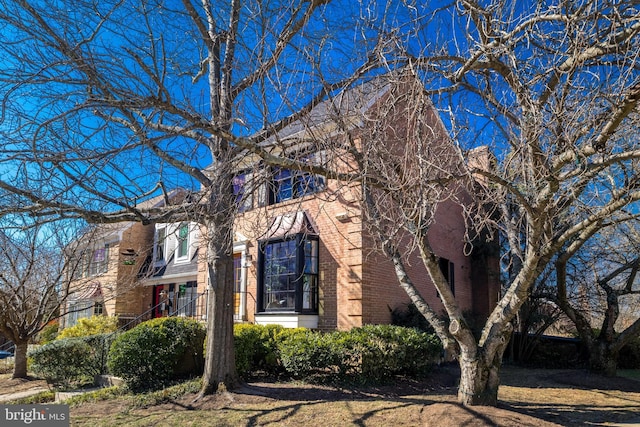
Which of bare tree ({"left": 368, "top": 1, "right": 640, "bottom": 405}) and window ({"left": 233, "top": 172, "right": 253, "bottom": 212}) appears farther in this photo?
window ({"left": 233, "top": 172, "right": 253, "bottom": 212})

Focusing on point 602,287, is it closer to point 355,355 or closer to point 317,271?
point 317,271

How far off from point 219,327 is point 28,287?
795 cm

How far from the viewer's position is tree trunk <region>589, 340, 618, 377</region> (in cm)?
1187

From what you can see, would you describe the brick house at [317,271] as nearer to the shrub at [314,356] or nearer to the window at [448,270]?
the window at [448,270]

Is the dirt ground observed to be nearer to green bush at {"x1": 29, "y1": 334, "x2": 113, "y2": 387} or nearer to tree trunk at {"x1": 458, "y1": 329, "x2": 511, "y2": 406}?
tree trunk at {"x1": 458, "y1": 329, "x2": 511, "y2": 406}

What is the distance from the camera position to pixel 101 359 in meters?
12.0

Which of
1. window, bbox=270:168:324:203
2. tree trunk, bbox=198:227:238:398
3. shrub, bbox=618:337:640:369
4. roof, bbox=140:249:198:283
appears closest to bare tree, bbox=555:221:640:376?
shrub, bbox=618:337:640:369

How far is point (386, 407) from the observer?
7328 millimetres

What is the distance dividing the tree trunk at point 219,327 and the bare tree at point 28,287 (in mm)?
5713

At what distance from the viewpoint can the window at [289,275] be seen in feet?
41.7

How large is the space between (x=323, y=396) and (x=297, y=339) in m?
1.68

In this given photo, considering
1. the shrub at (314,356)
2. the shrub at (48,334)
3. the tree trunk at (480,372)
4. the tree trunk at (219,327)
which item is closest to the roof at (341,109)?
the tree trunk at (219,327)

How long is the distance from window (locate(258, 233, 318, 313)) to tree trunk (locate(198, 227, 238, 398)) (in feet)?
11.6

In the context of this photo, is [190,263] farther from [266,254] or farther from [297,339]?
[297,339]
